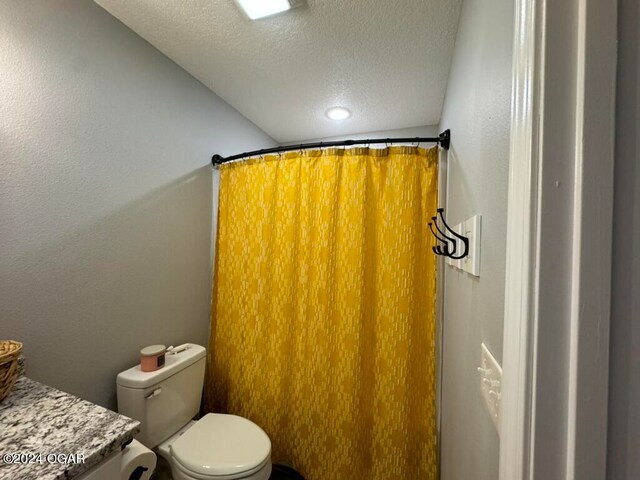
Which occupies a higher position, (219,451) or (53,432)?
(53,432)

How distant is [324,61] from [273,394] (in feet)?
6.04

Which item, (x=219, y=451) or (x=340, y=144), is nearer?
(x=219, y=451)

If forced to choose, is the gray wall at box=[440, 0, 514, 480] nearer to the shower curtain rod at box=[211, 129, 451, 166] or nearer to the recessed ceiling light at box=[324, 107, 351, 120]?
the shower curtain rod at box=[211, 129, 451, 166]

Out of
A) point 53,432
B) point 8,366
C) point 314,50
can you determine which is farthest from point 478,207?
point 8,366

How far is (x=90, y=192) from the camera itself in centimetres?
104


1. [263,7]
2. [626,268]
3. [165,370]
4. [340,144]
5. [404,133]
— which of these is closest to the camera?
[626,268]

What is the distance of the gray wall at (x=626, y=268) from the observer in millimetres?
282

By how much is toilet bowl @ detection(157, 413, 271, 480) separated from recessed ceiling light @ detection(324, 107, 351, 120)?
1.94m

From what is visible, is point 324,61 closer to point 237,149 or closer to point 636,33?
point 237,149

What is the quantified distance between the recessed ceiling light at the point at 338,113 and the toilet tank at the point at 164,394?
67.5 inches

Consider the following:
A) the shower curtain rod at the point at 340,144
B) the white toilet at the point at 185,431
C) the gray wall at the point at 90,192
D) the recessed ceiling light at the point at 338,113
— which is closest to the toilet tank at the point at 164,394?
the white toilet at the point at 185,431

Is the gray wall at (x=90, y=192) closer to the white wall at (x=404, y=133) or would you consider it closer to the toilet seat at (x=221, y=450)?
the toilet seat at (x=221, y=450)

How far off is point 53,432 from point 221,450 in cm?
69

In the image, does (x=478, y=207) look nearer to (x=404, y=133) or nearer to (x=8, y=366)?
(x=8, y=366)
